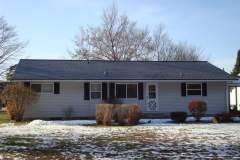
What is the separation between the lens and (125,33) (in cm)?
3375

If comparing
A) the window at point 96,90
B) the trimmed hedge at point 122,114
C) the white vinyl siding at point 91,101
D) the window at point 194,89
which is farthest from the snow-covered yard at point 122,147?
the window at point 194,89

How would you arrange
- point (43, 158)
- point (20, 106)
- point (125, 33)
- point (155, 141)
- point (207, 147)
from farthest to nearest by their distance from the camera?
point (125, 33), point (20, 106), point (155, 141), point (207, 147), point (43, 158)

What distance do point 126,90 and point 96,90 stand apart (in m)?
2.09

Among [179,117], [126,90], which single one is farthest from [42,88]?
[179,117]

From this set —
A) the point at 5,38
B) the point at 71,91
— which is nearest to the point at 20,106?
the point at 71,91

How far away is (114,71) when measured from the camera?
1825 centimetres

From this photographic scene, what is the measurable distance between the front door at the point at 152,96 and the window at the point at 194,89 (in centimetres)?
236

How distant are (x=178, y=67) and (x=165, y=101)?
3.49 metres

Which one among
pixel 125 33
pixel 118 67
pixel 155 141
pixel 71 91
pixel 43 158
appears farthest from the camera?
pixel 125 33

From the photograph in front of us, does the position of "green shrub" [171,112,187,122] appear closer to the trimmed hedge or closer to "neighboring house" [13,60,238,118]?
the trimmed hedge

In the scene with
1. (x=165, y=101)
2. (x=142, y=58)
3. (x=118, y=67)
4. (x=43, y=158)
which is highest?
(x=142, y=58)

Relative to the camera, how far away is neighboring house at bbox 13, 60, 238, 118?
16766 millimetres

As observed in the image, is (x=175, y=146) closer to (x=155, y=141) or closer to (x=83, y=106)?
(x=155, y=141)

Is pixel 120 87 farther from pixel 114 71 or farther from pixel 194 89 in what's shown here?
pixel 194 89
